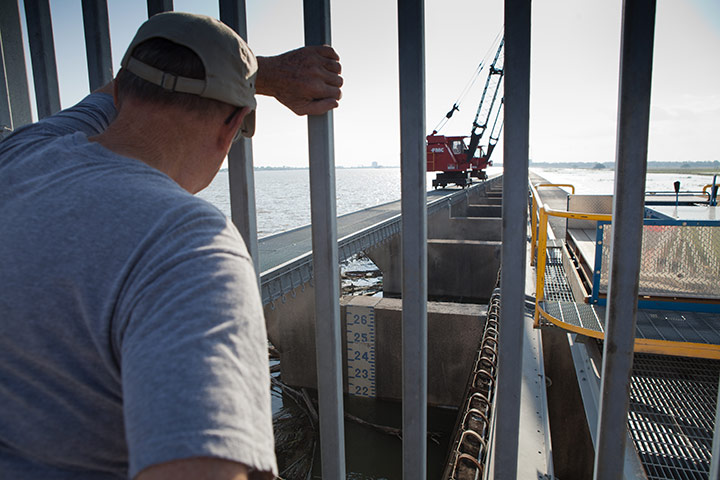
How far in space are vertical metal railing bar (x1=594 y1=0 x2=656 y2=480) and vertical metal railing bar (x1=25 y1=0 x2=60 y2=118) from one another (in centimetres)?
213

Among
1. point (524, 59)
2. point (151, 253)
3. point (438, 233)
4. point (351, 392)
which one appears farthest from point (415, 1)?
point (438, 233)

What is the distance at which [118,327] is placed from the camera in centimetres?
59

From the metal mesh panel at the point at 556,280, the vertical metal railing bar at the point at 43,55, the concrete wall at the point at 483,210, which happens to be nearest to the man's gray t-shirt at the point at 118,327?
the vertical metal railing bar at the point at 43,55

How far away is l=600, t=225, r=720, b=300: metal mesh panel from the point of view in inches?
174

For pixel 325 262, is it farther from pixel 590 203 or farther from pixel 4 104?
pixel 590 203

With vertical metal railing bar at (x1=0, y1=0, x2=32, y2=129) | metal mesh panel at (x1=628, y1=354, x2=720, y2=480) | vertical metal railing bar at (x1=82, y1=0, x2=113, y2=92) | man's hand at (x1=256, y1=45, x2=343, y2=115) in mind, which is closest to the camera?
man's hand at (x1=256, y1=45, x2=343, y2=115)

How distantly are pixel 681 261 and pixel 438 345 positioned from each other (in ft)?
20.1

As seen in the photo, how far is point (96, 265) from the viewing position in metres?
0.61

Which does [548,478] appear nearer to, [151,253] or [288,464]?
[151,253]

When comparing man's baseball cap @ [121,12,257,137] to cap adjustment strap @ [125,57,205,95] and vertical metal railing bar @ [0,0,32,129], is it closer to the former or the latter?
cap adjustment strap @ [125,57,205,95]

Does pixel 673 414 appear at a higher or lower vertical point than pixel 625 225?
lower

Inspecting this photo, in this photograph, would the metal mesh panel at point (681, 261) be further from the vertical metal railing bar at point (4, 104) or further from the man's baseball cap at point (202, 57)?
the vertical metal railing bar at point (4, 104)

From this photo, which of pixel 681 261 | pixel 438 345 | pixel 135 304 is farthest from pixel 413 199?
pixel 438 345

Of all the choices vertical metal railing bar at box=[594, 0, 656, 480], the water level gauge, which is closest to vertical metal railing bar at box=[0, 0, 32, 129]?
vertical metal railing bar at box=[594, 0, 656, 480]
